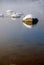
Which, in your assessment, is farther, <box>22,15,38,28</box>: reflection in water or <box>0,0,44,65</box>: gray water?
<box>22,15,38,28</box>: reflection in water

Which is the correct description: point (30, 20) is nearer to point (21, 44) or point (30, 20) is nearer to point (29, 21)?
point (29, 21)

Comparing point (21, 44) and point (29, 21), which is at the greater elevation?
point (29, 21)

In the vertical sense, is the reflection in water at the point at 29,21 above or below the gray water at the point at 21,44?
above

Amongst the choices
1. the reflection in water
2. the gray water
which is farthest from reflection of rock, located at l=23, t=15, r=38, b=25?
the gray water

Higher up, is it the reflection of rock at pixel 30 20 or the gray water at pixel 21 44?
the reflection of rock at pixel 30 20

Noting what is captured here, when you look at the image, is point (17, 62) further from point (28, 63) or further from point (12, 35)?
point (12, 35)

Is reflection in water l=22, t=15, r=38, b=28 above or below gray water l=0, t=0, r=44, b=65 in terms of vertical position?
above

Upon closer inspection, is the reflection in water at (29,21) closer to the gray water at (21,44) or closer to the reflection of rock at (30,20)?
the reflection of rock at (30,20)

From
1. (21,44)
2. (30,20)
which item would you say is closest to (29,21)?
(30,20)

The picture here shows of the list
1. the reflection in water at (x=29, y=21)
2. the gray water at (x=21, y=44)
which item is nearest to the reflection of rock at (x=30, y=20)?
the reflection in water at (x=29, y=21)

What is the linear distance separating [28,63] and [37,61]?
160 mm

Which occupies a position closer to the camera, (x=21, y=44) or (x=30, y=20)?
(x=21, y=44)

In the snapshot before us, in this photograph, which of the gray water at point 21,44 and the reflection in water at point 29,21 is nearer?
the gray water at point 21,44

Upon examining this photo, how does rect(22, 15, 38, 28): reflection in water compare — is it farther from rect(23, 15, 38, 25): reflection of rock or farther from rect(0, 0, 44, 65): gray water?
rect(0, 0, 44, 65): gray water
